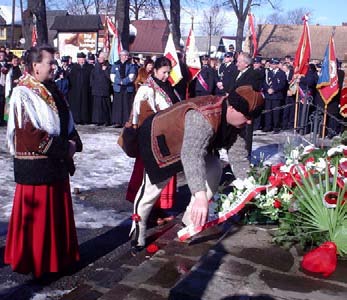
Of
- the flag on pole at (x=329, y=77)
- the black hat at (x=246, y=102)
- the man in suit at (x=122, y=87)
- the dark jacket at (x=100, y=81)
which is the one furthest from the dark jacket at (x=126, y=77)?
the black hat at (x=246, y=102)

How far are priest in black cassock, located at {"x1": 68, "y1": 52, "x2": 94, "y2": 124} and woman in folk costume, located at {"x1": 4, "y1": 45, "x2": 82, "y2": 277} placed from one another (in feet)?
31.9

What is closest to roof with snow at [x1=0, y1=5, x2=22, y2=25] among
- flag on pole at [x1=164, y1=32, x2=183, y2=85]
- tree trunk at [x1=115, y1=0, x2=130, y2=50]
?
tree trunk at [x1=115, y1=0, x2=130, y2=50]

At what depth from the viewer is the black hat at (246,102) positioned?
342cm

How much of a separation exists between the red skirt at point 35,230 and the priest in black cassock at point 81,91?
9.89m

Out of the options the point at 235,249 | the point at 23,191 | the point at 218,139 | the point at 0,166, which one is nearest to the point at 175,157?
the point at 218,139

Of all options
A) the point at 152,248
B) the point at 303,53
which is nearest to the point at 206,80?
the point at 303,53

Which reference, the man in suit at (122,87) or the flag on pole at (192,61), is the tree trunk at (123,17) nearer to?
the man in suit at (122,87)

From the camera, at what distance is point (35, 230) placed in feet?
13.6

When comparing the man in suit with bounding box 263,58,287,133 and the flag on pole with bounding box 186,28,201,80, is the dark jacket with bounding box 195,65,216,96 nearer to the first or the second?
the man in suit with bounding box 263,58,287,133

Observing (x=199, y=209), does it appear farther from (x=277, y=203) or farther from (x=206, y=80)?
(x=206, y=80)

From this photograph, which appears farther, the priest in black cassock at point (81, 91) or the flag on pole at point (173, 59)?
the priest in black cassock at point (81, 91)

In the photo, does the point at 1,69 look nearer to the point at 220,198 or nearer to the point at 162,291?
the point at 220,198

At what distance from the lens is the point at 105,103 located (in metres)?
13.6

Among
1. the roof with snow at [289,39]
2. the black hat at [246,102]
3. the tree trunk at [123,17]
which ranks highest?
the roof with snow at [289,39]
